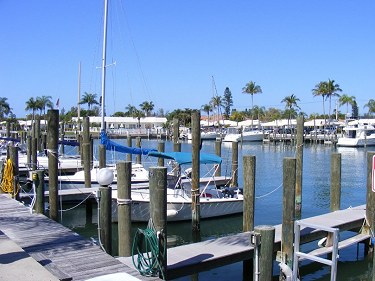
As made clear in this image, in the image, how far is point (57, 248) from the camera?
31.7 feet

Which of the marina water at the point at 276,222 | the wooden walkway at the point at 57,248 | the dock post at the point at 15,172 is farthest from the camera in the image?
the dock post at the point at 15,172

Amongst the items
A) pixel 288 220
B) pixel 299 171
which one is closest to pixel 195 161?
pixel 299 171

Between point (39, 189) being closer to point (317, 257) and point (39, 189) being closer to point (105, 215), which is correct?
point (105, 215)

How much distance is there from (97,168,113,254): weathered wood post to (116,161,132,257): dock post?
1.53ft

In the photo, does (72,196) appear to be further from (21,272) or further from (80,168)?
(21,272)

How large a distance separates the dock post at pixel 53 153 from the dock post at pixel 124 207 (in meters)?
3.20

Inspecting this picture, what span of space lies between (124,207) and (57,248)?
1604 millimetres

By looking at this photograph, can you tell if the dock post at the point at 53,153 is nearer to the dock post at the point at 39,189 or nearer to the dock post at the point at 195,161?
the dock post at the point at 39,189

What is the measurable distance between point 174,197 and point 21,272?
10796 millimetres

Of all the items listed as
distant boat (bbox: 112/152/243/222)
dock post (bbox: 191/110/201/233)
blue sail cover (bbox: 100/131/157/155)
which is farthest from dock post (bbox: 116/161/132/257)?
blue sail cover (bbox: 100/131/157/155)

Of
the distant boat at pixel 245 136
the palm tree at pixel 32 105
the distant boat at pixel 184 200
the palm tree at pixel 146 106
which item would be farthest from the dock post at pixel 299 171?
the palm tree at pixel 146 106

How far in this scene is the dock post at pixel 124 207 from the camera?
10.1 m

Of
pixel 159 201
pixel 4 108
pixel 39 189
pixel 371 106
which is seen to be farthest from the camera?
pixel 371 106

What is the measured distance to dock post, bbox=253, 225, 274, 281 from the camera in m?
9.23
